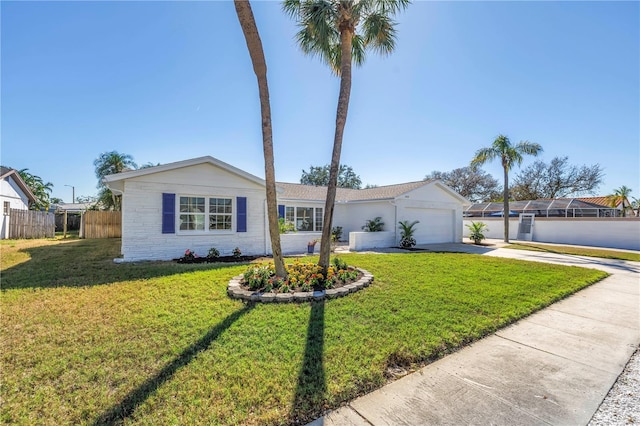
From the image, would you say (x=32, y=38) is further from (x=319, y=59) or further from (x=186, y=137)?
(x=319, y=59)

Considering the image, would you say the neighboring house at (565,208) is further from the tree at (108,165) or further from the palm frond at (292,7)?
the tree at (108,165)

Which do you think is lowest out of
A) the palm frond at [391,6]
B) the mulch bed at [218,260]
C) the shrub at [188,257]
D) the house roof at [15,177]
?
the mulch bed at [218,260]

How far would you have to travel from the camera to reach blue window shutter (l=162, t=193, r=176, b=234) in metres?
9.70

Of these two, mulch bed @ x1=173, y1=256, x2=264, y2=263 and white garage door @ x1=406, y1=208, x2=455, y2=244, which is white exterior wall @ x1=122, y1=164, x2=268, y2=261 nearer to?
mulch bed @ x1=173, y1=256, x2=264, y2=263

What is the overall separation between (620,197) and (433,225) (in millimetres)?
20997

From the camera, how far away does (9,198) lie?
58.7 ft

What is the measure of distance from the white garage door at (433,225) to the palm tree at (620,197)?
18.4 metres

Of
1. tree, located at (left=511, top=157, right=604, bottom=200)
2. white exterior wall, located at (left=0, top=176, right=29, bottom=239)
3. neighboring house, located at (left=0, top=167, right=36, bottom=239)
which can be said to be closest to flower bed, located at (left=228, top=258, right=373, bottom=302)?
white exterior wall, located at (left=0, top=176, right=29, bottom=239)

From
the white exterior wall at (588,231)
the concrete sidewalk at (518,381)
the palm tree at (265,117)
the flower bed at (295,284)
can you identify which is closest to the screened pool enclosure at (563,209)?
the white exterior wall at (588,231)

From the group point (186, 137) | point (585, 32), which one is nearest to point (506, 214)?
point (585, 32)

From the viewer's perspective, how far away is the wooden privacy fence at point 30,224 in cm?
1722

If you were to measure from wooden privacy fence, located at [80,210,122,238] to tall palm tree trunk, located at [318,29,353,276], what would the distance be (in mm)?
17946

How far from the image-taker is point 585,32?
30.2ft

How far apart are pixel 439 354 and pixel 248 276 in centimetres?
409
